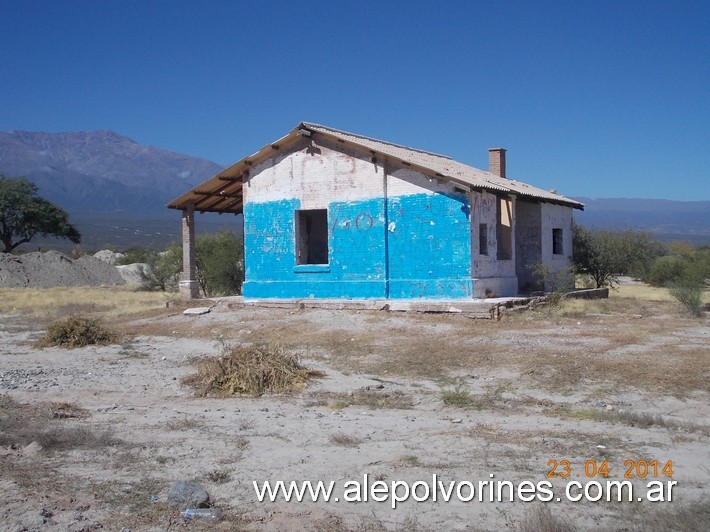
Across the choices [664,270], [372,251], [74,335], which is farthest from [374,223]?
[664,270]

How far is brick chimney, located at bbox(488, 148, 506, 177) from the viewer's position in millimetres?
28000

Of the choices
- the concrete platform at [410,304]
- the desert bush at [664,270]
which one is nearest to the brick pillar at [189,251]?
the concrete platform at [410,304]

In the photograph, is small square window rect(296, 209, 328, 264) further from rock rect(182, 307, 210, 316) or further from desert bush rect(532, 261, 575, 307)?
desert bush rect(532, 261, 575, 307)

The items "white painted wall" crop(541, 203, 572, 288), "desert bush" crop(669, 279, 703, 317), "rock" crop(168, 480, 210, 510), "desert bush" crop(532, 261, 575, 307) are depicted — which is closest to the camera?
"rock" crop(168, 480, 210, 510)

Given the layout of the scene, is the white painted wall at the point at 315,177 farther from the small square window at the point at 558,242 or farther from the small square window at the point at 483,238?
the small square window at the point at 558,242

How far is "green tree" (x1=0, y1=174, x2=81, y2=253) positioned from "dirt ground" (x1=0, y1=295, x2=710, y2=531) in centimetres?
4245

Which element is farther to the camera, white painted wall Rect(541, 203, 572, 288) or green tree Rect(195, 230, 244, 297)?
green tree Rect(195, 230, 244, 297)

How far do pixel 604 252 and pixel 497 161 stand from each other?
5.43 metres

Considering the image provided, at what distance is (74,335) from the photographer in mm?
15906

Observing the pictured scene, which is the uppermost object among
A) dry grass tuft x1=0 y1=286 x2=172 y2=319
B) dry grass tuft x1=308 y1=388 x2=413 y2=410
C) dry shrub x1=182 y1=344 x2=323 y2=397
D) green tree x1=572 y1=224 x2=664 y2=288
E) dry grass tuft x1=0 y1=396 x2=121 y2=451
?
green tree x1=572 y1=224 x2=664 y2=288

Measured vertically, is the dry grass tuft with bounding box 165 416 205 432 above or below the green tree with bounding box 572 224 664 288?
below

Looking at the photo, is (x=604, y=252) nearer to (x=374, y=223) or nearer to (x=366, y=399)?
(x=374, y=223)

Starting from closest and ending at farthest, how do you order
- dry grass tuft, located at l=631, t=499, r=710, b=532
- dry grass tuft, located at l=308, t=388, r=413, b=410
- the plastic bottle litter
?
1. dry grass tuft, located at l=631, t=499, r=710, b=532
2. the plastic bottle litter
3. dry grass tuft, located at l=308, t=388, r=413, b=410

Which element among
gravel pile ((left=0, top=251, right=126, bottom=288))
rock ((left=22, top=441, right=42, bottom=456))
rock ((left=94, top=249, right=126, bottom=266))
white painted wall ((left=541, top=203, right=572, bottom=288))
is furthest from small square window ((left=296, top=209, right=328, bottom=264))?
rock ((left=94, top=249, right=126, bottom=266))
